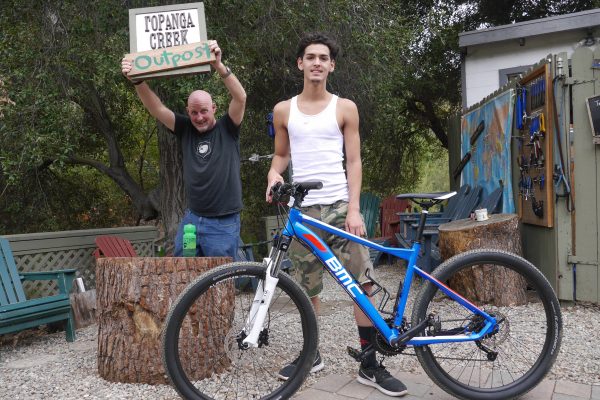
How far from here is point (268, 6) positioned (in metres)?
6.59

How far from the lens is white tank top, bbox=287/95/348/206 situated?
3.02 meters

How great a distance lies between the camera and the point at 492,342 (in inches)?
114

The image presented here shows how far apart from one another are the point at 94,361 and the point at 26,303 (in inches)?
33.6

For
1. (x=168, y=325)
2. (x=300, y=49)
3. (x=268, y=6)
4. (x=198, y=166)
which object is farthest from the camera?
(x=268, y=6)

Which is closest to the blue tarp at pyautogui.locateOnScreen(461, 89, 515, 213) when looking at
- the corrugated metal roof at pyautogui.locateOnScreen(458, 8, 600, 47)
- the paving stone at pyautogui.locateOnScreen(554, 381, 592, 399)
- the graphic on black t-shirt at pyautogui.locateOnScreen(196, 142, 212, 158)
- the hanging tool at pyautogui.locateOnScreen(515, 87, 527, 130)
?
the hanging tool at pyautogui.locateOnScreen(515, 87, 527, 130)

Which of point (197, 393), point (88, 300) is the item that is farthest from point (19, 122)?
point (197, 393)

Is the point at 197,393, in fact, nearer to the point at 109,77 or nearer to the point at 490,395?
the point at 490,395

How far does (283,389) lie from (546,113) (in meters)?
3.55

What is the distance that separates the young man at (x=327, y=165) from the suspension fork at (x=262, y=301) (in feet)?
1.45

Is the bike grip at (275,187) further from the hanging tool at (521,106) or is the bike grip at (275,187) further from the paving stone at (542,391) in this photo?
the hanging tool at (521,106)

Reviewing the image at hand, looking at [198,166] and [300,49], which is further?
[198,166]

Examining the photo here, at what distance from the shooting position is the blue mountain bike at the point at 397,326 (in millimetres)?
2668

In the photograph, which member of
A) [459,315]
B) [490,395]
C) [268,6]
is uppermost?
[268,6]

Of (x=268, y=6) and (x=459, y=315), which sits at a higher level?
(x=268, y=6)
